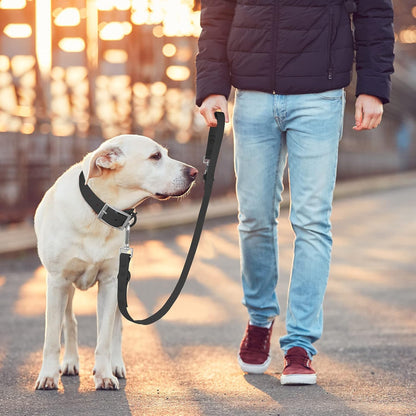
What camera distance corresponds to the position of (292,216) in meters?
4.00

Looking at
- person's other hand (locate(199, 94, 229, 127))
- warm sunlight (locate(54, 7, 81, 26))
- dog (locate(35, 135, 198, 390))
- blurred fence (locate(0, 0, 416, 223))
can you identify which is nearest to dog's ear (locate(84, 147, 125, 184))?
dog (locate(35, 135, 198, 390))

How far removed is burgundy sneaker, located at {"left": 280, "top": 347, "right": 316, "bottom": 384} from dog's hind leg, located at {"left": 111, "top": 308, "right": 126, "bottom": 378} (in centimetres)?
67

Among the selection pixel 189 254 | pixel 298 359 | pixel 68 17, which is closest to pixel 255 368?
pixel 298 359

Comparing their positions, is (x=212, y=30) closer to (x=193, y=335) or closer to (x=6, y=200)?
(x=193, y=335)

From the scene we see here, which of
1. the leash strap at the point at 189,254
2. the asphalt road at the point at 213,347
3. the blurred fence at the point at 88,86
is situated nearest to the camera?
the asphalt road at the point at 213,347

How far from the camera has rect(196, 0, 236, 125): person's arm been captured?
400 cm

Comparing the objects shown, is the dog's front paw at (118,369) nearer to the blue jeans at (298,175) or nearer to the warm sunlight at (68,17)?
the blue jeans at (298,175)

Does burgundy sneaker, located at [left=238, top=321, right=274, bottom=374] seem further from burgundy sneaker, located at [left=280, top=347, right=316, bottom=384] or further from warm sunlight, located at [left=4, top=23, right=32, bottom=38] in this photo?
warm sunlight, located at [left=4, top=23, right=32, bottom=38]

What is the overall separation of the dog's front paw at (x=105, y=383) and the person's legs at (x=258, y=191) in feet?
2.28

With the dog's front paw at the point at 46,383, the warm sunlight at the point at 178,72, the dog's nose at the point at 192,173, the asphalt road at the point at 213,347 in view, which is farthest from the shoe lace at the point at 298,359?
the warm sunlight at the point at 178,72

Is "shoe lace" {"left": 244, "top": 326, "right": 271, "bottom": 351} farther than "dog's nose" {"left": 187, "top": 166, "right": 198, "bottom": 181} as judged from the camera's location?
Yes

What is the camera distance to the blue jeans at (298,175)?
3.91 metres

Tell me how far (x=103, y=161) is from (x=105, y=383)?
2.75ft

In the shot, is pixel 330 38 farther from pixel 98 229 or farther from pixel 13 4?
pixel 13 4
